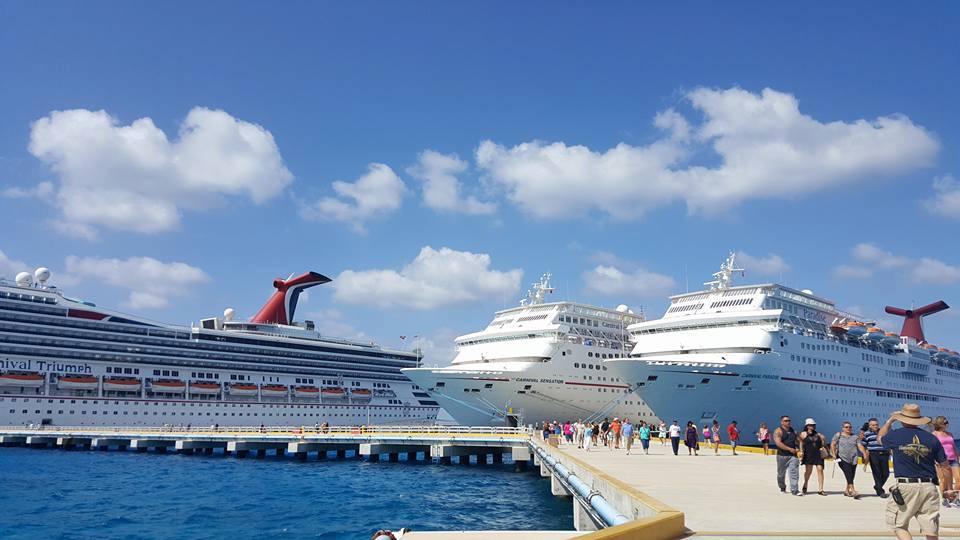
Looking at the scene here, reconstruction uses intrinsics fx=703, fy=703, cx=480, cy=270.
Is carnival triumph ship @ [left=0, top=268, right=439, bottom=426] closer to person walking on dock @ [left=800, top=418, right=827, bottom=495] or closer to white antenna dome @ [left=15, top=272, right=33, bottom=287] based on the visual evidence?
white antenna dome @ [left=15, top=272, right=33, bottom=287]

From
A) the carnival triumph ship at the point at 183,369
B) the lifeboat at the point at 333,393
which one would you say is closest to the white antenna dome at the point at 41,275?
the carnival triumph ship at the point at 183,369

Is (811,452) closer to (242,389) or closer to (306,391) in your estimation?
(242,389)

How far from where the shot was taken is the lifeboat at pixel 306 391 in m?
76.4

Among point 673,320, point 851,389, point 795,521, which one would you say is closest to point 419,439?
point 673,320

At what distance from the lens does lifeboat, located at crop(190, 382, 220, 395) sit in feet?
228

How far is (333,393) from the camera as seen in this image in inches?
3110

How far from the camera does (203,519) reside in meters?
23.1

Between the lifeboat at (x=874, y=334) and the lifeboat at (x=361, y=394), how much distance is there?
171 ft

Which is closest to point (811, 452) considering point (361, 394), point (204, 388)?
point (204, 388)

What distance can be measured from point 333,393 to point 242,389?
1053cm

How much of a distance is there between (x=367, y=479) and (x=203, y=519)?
44.6 ft

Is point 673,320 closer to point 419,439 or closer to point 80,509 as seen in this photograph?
point 419,439

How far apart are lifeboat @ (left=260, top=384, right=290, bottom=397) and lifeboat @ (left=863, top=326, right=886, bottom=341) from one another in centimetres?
5580

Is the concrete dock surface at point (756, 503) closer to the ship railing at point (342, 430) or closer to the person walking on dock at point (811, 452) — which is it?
the person walking on dock at point (811, 452)
